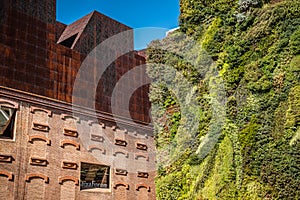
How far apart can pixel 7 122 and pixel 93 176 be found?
431 centimetres

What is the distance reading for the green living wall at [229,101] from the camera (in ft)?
45.5

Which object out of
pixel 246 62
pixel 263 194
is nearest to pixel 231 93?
pixel 246 62

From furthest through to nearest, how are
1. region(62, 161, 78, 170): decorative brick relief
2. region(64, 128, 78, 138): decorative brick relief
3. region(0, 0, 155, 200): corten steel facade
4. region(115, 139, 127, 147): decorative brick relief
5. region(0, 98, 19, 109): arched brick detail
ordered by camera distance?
region(115, 139, 127, 147): decorative brick relief
region(64, 128, 78, 138): decorative brick relief
region(62, 161, 78, 170): decorative brick relief
region(0, 0, 155, 200): corten steel facade
region(0, 98, 19, 109): arched brick detail

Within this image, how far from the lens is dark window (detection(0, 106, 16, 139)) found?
48.0ft

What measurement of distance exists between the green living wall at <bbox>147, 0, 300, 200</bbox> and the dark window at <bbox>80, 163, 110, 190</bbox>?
2.37 metres

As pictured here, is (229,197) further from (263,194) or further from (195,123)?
(195,123)

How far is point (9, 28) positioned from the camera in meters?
15.6

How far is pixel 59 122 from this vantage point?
1614 cm

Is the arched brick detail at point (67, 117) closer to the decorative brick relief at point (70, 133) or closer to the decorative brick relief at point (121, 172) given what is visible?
the decorative brick relief at point (70, 133)

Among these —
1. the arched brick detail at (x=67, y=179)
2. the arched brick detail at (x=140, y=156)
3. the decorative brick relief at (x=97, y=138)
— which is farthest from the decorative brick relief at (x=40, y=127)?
the arched brick detail at (x=140, y=156)

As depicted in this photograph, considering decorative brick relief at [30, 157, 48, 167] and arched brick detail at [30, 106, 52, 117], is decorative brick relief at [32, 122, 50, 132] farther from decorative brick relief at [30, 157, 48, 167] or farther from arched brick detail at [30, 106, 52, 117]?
decorative brick relief at [30, 157, 48, 167]

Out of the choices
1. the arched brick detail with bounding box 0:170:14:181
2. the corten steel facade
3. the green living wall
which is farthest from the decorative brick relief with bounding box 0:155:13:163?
the green living wall

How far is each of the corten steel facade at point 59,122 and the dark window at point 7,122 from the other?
36 millimetres

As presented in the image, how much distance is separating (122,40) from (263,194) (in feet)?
33.8
